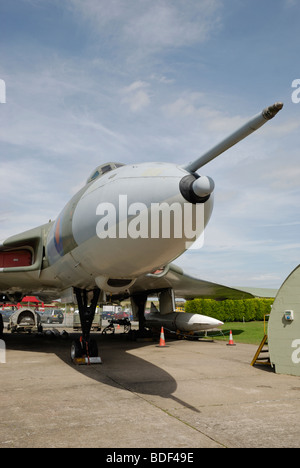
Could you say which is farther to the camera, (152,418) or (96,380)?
(96,380)

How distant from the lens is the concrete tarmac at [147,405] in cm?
366

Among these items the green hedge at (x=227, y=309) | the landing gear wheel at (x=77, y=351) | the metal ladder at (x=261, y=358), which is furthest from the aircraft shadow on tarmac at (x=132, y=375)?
the green hedge at (x=227, y=309)

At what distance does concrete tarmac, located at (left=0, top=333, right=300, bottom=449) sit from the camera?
366 centimetres

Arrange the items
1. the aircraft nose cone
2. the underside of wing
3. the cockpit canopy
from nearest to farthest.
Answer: the aircraft nose cone
the cockpit canopy
the underside of wing

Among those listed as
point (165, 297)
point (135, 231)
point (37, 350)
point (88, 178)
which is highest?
point (88, 178)

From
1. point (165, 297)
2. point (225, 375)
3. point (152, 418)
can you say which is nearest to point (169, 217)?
point (152, 418)

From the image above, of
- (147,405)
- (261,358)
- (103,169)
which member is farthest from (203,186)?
(261,358)

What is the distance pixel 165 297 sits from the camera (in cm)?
1529

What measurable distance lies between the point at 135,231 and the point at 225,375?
12.7 ft

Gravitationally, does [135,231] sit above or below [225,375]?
above

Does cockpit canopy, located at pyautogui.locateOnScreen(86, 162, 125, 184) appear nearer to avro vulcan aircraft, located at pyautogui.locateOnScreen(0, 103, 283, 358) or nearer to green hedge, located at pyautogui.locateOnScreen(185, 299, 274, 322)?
avro vulcan aircraft, located at pyautogui.locateOnScreen(0, 103, 283, 358)

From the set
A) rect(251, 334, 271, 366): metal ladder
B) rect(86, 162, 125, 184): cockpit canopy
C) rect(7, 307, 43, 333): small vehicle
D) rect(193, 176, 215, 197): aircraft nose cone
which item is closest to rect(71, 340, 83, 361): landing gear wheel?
rect(86, 162, 125, 184): cockpit canopy

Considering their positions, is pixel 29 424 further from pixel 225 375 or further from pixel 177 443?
pixel 225 375
